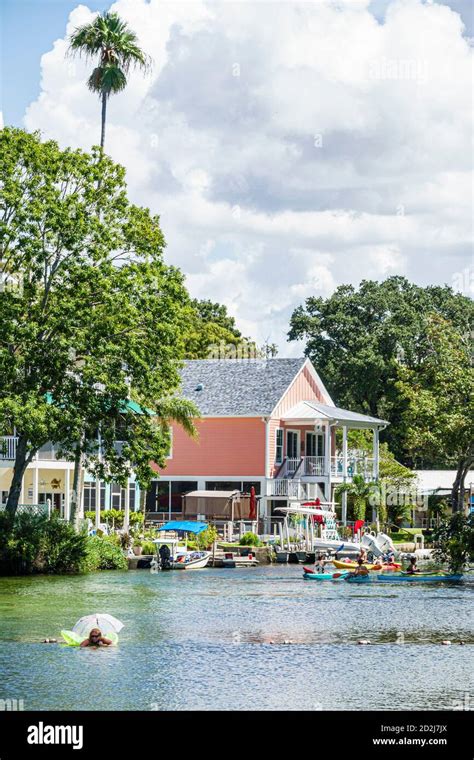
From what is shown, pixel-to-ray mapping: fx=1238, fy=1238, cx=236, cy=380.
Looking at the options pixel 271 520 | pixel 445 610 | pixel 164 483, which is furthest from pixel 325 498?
pixel 445 610

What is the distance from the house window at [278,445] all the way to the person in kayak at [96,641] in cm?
4098

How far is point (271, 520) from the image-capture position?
67.2 meters

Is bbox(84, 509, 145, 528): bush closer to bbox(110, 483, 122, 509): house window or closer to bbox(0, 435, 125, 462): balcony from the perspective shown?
bbox(0, 435, 125, 462): balcony

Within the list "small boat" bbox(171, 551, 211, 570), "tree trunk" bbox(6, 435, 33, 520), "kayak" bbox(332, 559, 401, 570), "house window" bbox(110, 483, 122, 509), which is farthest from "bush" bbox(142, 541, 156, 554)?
"house window" bbox(110, 483, 122, 509)

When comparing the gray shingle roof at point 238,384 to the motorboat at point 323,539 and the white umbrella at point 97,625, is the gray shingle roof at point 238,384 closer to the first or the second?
the motorboat at point 323,539

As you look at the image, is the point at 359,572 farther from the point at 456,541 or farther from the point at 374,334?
the point at 374,334

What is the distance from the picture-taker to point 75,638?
2969 centimetres

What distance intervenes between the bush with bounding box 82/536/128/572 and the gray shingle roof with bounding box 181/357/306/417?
18909 mm

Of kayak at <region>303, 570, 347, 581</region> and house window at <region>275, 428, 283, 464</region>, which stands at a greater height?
house window at <region>275, 428, 283, 464</region>

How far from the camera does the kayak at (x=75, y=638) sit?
29562 mm

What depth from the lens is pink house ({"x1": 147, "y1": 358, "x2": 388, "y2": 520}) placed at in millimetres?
69125

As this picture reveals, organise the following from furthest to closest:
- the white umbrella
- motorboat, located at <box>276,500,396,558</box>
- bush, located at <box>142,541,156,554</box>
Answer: motorboat, located at <box>276,500,396,558</box> → bush, located at <box>142,541,156,554</box> → the white umbrella

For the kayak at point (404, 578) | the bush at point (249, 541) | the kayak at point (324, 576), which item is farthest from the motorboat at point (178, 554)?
the kayak at point (404, 578)
